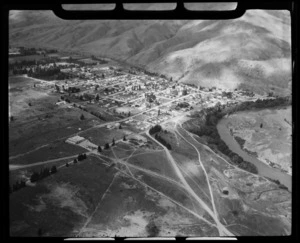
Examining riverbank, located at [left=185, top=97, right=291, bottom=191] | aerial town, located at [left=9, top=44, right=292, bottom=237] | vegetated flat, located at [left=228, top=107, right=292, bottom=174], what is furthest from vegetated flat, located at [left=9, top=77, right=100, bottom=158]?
vegetated flat, located at [left=228, top=107, right=292, bottom=174]

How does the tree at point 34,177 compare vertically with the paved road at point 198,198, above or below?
above

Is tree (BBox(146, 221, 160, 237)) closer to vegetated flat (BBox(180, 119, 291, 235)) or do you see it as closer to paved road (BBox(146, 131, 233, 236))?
paved road (BBox(146, 131, 233, 236))

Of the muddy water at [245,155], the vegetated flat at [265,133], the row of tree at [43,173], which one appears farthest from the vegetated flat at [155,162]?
the vegetated flat at [265,133]

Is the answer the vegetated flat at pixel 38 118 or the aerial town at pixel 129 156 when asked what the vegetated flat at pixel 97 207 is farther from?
the vegetated flat at pixel 38 118

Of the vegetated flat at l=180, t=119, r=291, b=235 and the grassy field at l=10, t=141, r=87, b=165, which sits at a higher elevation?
the grassy field at l=10, t=141, r=87, b=165

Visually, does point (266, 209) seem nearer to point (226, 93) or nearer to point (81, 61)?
point (226, 93)

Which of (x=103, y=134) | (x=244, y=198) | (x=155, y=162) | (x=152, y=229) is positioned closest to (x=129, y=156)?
(x=155, y=162)

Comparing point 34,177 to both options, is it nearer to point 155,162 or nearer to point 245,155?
point 155,162
